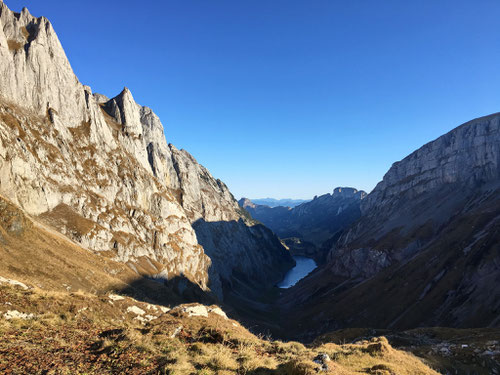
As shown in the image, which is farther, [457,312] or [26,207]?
[457,312]

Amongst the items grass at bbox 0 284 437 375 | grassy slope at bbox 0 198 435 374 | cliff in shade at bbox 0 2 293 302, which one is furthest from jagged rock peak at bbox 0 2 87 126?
grass at bbox 0 284 437 375

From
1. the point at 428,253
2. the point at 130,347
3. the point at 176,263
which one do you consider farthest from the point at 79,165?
the point at 428,253

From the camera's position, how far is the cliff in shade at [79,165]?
6228cm

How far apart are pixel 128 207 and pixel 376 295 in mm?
91303

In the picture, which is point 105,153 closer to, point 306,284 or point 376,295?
point 376,295

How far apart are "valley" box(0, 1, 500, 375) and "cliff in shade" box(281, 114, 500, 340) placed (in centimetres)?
67

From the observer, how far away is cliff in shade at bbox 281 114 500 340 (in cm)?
7550

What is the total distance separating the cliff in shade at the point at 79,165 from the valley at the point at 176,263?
0.47 metres

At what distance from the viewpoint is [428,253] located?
3994 inches

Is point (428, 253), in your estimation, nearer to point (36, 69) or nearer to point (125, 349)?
point (125, 349)

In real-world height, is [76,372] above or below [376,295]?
above

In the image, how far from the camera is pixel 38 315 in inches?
666

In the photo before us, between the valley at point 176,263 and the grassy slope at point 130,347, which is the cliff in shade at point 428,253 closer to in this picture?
the valley at point 176,263

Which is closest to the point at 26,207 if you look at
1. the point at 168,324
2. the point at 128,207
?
the point at 128,207
